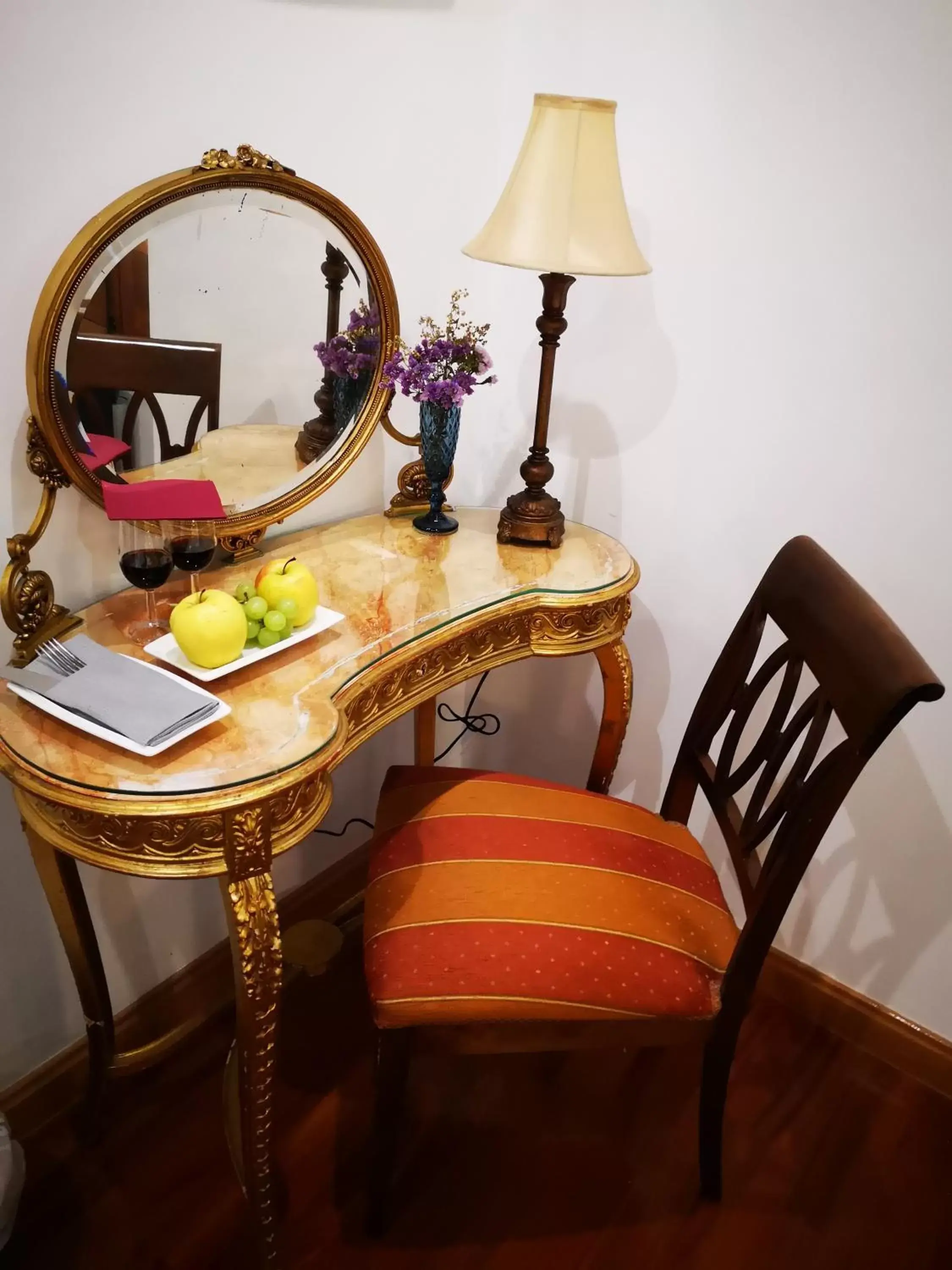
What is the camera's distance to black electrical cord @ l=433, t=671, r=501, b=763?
2111mm

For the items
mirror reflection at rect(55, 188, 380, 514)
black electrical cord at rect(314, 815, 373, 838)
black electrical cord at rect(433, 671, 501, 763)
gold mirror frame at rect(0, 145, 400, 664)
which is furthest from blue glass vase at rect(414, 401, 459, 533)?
black electrical cord at rect(314, 815, 373, 838)

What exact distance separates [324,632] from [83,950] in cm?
60

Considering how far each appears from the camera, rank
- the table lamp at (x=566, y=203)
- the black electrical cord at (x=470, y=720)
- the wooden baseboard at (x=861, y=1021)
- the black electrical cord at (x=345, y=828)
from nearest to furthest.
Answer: the table lamp at (x=566, y=203) < the wooden baseboard at (x=861, y=1021) < the black electrical cord at (x=345, y=828) < the black electrical cord at (x=470, y=720)

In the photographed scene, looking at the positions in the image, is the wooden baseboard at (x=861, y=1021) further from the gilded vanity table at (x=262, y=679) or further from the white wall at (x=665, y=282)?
the gilded vanity table at (x=262, y=679)

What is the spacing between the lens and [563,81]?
1.61 m

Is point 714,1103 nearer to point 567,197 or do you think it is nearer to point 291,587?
point 291,587

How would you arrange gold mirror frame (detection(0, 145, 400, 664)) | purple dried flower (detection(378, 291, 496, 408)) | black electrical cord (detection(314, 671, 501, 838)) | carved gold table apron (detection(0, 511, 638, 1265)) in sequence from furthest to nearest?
black electrical cord (detection(314, 671, 501, 838)) → purple dried flower (detection(378, 291, 496, 408)) → gold mirror frame (detection(0, 145, 400, 664)) → carved gold table apron (detection(0, 511, 638, 1265))

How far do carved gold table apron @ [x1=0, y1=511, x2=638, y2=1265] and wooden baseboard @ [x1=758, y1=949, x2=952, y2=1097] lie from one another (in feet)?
1.93

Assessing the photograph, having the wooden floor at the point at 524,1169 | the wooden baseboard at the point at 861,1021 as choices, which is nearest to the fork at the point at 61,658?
the wooden floor at the point at 524,1169

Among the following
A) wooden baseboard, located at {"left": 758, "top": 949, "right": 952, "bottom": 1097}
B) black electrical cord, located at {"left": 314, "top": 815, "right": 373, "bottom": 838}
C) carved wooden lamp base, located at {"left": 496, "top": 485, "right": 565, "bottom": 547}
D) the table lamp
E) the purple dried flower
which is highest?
the table lamp

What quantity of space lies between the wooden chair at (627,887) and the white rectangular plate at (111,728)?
1.32ft

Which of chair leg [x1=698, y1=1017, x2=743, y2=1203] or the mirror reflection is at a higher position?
the mirror reflection

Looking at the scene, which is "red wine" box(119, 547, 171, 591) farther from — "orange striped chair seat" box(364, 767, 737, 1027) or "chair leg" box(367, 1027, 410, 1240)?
"chair leg" box(367, 1027, 410, 1240)

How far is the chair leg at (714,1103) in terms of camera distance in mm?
1266
